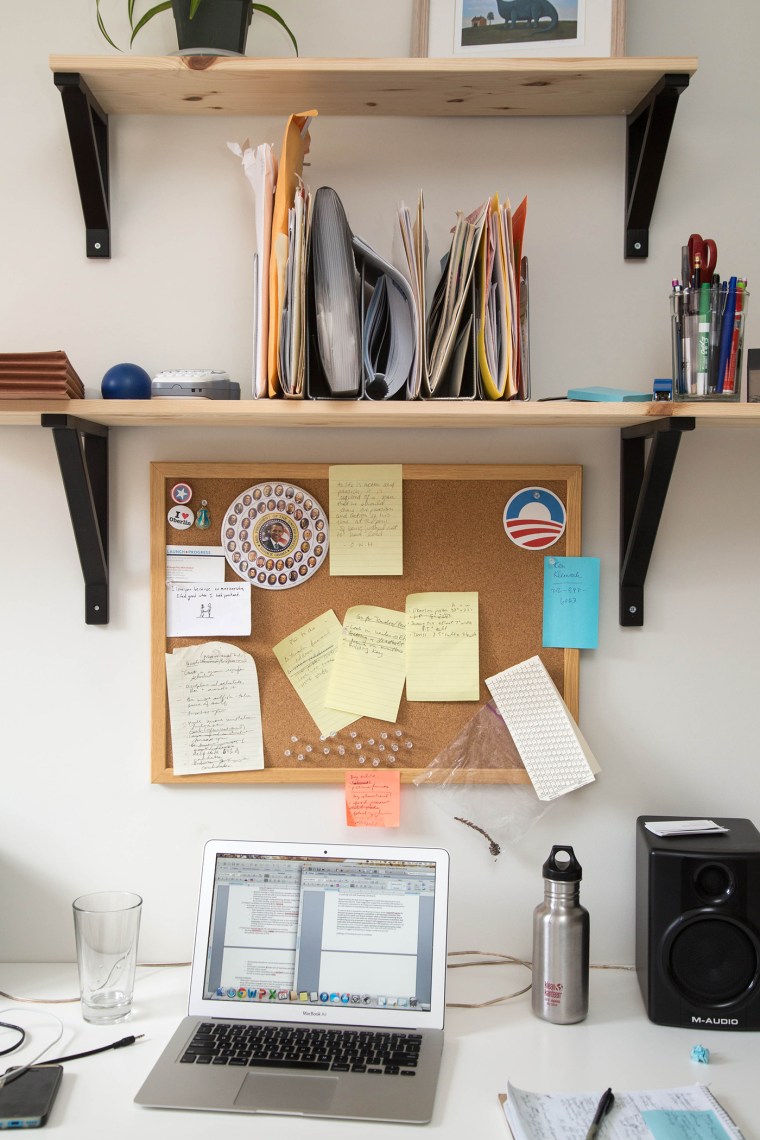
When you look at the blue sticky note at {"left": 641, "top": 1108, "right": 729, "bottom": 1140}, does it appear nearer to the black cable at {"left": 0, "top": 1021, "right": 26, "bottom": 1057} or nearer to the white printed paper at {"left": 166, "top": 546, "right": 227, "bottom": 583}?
the black cable at {"left": 0, "top": 1021, "right": 26, "bottom": 1057}

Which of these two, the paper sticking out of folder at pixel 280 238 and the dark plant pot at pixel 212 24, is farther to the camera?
the dark plant pot at pixel 212 24

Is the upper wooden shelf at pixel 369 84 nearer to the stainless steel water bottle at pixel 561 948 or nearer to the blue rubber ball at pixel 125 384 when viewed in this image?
the blue rubber ball at pixel 125 384

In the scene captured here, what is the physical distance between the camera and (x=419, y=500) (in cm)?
152

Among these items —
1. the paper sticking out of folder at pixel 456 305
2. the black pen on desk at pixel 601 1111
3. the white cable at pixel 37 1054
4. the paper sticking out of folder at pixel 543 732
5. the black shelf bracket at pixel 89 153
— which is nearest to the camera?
the black pen on desk at pixel 601 1111

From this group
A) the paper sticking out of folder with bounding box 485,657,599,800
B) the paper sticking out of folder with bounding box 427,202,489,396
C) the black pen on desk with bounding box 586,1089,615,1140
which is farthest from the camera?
the paper sticking out of folder with bounding box 485,657,599,800

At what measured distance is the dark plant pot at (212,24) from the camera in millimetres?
1351

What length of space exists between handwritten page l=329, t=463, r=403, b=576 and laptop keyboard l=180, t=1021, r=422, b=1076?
2.21 feet

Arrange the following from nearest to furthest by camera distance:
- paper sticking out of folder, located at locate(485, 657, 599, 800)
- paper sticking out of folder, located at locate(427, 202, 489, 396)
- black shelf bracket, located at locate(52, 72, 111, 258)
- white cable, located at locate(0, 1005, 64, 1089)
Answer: white cable, located at locate(0, 1005, 64, 1089) < paper sticking out of folder, located at locate(427, 202, 489, 396) < black shelf bracket, located at locate(52, 72, 111, 258) < paper sticking out of folder, located at locate(485, 657, 599, 800)

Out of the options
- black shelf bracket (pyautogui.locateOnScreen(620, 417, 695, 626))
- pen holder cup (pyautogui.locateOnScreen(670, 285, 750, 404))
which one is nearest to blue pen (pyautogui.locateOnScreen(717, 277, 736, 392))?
pen holder cup (pyautogui.locateOnScreen(670, 285, 750, 404))

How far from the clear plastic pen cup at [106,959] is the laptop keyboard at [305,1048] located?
0.14 m

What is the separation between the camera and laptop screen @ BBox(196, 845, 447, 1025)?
4.33 feet

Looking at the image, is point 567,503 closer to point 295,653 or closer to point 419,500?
point 419,500

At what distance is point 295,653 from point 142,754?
0.96 feet

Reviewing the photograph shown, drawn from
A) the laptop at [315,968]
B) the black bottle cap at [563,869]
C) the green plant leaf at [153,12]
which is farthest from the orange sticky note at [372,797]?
the green plant leaf at [153,12]
